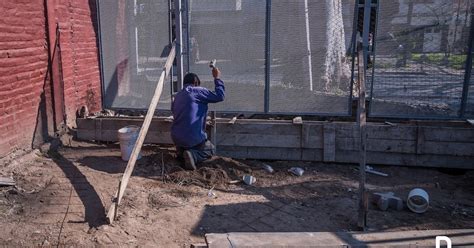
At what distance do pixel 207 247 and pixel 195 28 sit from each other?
13.7 feet

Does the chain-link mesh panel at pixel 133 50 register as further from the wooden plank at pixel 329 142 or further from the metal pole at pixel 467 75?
the metal pole at pixel 467 75

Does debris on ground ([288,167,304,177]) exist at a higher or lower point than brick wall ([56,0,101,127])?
lower

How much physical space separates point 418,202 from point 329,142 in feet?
6.08

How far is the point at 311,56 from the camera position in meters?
6.60

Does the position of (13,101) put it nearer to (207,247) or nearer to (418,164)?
(207,247)

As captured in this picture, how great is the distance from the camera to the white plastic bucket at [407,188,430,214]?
4926mm

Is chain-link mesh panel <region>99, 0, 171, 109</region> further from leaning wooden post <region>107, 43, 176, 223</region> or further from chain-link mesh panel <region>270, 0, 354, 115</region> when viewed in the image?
chain-link mesh panel <region>270, 0, 354, 115</region>

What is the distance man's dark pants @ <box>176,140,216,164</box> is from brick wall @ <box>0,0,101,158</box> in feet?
7.46

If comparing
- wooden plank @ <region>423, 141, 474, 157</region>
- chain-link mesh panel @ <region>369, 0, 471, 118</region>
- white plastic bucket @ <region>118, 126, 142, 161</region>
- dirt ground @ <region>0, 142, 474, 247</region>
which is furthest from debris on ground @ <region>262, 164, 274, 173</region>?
wooden plank @ <region>423, 141, 474, 157</region>

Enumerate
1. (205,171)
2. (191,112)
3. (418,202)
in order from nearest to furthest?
(418,202) → (205,171) → (191,112)

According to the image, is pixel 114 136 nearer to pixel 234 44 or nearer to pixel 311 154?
pixel 234 44

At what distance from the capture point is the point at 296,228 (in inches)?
179

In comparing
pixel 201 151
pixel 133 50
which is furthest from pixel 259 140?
pixel 133 50

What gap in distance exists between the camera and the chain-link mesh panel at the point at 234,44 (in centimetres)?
670
